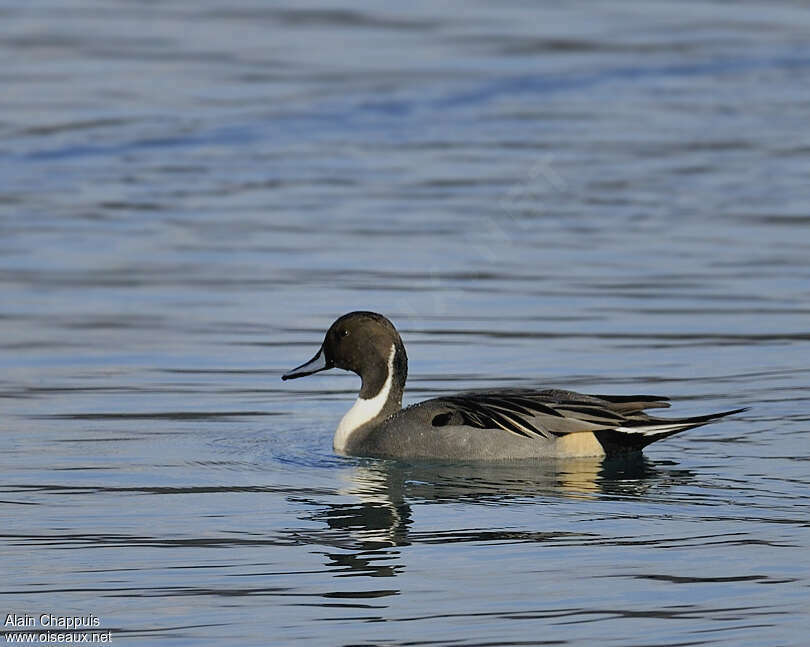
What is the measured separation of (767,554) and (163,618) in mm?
2346

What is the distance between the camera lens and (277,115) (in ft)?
76.2

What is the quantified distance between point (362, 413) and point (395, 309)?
3441 mm

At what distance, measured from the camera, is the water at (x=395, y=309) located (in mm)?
7293

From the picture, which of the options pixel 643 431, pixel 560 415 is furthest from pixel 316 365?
pixel 643 431

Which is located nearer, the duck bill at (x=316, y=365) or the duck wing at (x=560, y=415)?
the duck wing at (x=560, y=415)

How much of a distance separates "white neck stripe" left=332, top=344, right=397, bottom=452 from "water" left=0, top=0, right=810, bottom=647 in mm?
170

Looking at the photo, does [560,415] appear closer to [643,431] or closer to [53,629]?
[643,431]

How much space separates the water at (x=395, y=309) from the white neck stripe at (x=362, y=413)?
6.7 inches

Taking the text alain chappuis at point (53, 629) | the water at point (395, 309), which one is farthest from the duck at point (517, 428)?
the text alain chappuis at point (53, 629)

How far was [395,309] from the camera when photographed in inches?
541

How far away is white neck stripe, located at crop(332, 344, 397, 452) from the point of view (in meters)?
10.2

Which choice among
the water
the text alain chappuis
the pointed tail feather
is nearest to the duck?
the pointed tail feather

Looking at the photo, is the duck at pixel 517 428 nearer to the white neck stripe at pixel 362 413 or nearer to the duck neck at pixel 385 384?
the white neck stripe at pixel 362 413

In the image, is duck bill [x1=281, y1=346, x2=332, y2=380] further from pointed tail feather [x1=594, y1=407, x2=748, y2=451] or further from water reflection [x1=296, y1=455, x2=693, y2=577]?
pointed tail feather [x1=594, y1=407, x2=748, y2=451]
